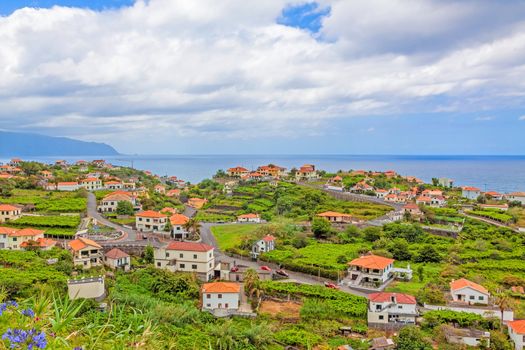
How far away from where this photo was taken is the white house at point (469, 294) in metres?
26.4

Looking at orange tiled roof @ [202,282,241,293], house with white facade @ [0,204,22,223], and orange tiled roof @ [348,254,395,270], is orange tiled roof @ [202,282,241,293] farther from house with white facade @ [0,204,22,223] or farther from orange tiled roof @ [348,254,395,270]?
house with white facade @ [0,204,22,223]

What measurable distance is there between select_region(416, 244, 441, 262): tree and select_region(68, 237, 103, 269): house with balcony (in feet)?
87.2

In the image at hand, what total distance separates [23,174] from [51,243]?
4305 centimetres

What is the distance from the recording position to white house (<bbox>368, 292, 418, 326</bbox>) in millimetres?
Answer: 24623

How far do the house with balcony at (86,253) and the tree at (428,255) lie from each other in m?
26.6

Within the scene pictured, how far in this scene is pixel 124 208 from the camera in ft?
164

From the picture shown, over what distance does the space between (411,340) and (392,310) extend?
10.9 ft

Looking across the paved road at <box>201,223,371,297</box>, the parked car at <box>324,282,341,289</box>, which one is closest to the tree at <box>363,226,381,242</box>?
the paved road at <box>201,223,371,297</box>

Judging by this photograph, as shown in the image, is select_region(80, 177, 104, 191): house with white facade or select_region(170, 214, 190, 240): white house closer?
select_region(170, 214, 190, 240): white house

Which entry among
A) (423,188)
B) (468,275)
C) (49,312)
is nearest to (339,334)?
(468,275)

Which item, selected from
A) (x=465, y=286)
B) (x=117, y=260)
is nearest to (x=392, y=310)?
(x=465, y=286)

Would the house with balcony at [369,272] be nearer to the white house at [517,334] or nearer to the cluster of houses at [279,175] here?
the white house at [517,334]

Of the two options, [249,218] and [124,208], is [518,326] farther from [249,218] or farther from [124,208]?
[124,208]

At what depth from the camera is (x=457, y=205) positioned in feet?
196
